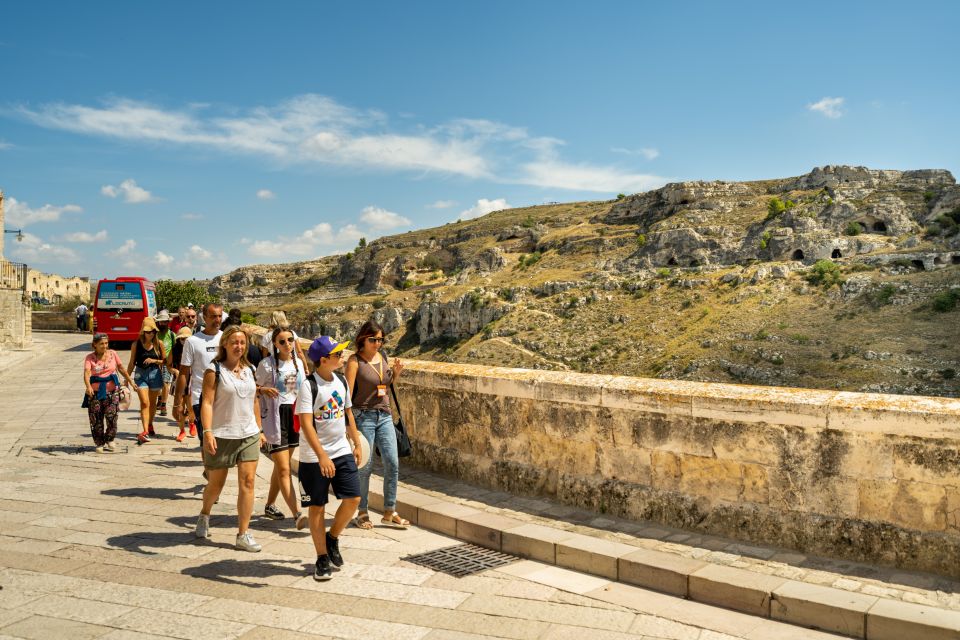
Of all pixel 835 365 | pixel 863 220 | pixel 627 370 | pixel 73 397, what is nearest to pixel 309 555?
pixel 73 397

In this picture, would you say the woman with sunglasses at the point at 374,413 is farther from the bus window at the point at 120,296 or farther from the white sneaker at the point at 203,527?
the bus window at the point at 120,296

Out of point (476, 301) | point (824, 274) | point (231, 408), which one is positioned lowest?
point (231, 408)

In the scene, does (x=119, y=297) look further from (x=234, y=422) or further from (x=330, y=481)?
(x=330, y=481)

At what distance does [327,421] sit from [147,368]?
6203mm

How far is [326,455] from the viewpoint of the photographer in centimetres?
477

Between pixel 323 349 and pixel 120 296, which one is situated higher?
pixel 120 296

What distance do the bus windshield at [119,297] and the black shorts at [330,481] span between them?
846 inches

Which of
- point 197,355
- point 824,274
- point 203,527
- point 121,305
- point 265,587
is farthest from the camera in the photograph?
point 824,274

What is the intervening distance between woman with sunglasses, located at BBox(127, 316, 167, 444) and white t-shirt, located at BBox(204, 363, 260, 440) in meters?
5.12

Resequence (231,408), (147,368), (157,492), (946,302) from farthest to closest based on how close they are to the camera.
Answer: (946,302)
(147,368)
(157,492)
(231,408)

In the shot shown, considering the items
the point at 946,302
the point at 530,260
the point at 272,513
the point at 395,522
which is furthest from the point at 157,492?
the point at 530,260

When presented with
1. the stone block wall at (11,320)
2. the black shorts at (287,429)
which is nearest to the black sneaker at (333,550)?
the black shorts at (287,429)

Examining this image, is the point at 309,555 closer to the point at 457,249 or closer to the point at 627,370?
the point at 627,370

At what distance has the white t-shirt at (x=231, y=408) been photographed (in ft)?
17.8
